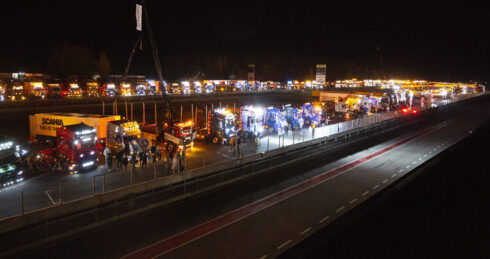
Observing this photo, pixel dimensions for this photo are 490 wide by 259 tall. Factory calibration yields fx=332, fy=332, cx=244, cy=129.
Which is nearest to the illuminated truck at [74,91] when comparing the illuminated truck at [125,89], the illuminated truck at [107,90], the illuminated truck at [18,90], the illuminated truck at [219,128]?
the illuminated truck at [107,90]

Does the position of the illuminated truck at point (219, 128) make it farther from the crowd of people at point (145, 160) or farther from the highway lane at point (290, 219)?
the highway lane at point (290, 219)

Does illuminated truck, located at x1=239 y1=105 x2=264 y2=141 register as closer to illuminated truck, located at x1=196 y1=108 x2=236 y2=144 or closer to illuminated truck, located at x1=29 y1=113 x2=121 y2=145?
illuminated truck, located at x1=196 y1=108 x2=236 y2=144

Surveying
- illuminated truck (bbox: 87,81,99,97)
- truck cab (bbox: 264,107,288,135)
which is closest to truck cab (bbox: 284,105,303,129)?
truck cab (bbox: 264,107,288,135)

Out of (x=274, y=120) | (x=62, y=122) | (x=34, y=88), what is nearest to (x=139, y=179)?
(x=62, y=122)

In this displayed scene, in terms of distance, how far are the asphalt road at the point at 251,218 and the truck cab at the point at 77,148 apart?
5.81m

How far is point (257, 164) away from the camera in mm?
18781

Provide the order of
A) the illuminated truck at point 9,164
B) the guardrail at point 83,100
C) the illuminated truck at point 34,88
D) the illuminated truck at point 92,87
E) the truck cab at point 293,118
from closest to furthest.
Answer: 1. the illuminated truck at point 9,164
2. the truck cab at point 293,118
3. the guardrail at point 83,100
4. the illuminated truck at point 34,88
5. the illuminated truck at point 92,87

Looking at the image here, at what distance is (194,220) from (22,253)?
5.53m

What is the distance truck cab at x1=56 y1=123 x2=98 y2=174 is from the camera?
16.5 meters

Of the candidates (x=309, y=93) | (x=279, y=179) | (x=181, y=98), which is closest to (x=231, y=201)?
(x=279, y=179)

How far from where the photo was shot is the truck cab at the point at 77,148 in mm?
16453

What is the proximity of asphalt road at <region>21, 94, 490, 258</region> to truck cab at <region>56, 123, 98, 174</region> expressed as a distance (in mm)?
5807

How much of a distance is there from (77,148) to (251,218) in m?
9.73

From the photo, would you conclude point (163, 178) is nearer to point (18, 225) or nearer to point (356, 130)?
point (18, 225)
